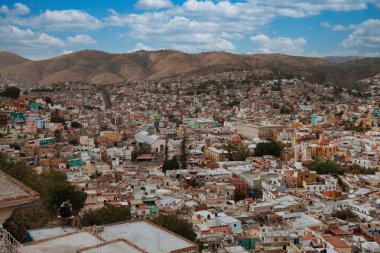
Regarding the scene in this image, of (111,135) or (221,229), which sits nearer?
(221,229)

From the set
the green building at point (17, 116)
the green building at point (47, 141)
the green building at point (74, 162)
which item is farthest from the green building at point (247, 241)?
the green building at point (17, 116)

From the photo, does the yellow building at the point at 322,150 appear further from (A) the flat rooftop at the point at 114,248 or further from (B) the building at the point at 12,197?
(A) the flat rooftop at the point at 114,248

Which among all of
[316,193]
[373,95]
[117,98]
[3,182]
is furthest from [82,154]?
[373,95]

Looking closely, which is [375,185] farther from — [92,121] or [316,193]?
[92,121]

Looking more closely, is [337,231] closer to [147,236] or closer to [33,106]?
[147,236]

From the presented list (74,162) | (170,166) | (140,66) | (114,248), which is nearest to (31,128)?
(74,162)

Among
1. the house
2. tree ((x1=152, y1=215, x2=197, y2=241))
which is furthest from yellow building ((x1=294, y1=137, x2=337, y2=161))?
tree ((x1=152, y1=215, x2=197, y2=241))
